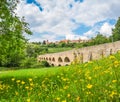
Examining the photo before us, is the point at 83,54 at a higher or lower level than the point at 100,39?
lower

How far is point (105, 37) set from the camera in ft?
369

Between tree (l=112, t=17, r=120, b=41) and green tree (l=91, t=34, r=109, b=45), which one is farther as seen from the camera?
green tree (l=91, t=34, r=109, b=45)

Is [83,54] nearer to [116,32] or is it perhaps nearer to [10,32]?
[10,32]

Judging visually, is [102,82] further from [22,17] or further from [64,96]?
[22,17]

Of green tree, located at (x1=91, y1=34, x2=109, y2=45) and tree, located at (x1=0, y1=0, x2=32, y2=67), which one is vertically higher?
green tree, located at (x1=91, y1=34, x2=109, y2=45)

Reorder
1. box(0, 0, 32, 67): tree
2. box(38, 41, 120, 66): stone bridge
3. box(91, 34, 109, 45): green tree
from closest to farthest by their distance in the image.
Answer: box(0, 0, 32, 67): tree → box(38, 41, 120, 66): stone bridge → box(91, 34, 109, 45): green tree

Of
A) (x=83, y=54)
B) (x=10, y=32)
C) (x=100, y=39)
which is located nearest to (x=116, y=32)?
(x=100, y=39)

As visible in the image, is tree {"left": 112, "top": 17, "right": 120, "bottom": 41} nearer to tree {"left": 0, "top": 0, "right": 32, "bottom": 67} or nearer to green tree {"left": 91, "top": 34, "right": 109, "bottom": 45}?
green tree {"left": 91, "top": 34, "right": 109, "bottom": 45}

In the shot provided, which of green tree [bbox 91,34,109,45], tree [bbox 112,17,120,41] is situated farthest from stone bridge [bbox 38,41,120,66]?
tree [bbox 112,17,120,41]

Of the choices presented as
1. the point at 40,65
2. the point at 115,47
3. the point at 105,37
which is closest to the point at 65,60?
the point at 40,65

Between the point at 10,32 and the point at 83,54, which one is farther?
the point at 83,54

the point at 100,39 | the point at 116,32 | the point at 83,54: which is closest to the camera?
the point at 83,54

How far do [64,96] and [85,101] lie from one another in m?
1.00

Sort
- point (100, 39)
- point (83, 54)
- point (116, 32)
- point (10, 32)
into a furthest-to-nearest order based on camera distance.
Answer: point (100, 39) < point (116, 32) < point (83, 54) < point (10, 32)
